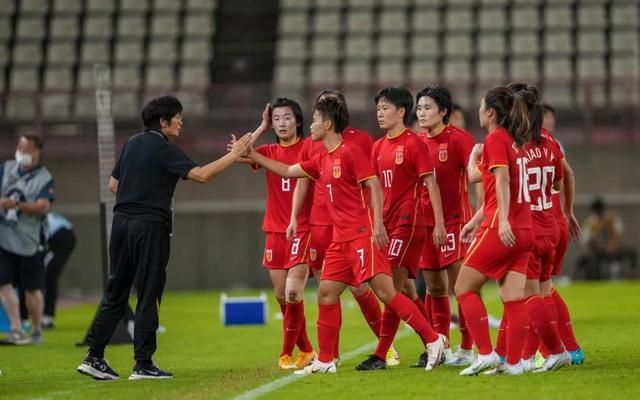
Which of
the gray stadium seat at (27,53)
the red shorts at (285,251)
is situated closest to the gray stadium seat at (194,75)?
the gray stadium seat at (27,53)

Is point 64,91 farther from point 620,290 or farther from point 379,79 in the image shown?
point 620,290

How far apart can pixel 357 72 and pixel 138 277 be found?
18641 mm

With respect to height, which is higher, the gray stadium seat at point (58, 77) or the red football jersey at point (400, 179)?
the gray stadium seat at point (58, 77)

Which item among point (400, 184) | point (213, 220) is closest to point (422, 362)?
point (400, 184)

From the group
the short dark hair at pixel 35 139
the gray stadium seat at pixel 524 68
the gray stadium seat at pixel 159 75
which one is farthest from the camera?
the gray stadium seat at pixel 159 75

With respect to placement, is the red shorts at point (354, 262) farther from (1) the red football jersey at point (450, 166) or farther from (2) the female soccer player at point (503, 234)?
(1) the red football jersey at point (450, 166)

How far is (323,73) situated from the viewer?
28.0 metres

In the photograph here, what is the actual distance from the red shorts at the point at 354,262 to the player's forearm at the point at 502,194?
3.79 feet

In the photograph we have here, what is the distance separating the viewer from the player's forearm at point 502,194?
8641 millimetres

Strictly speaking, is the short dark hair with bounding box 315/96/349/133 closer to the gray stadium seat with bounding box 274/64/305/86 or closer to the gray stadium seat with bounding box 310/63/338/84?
the gray stadium seat with bounding box 310/63/338/84

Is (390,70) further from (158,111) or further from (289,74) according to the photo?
(158,111)

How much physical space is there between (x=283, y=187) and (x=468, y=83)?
12970 mm

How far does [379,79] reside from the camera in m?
27.5

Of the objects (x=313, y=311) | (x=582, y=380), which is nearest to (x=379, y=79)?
(x=313, y=311)
